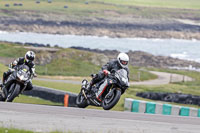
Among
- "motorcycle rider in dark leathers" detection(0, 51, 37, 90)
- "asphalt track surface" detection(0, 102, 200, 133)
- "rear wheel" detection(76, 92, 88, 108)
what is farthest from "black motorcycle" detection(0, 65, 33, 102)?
"asphalt track surface" detection(0, 102, 200, 133)

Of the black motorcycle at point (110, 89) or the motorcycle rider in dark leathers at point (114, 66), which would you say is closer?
the black motorcycle at point (110, 89)

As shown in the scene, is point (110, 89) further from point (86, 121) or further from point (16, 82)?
point (86, 121)

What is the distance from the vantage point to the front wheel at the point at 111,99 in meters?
14.1

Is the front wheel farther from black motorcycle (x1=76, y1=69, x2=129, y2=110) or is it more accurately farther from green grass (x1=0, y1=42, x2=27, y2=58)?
green grass (x1=0, y1=42, x2=27, y2=58)

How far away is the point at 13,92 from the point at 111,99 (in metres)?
3.25

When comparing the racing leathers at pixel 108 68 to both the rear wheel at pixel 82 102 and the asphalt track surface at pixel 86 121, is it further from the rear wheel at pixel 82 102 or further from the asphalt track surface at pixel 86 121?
the asphalt track surface at pixel 86 121

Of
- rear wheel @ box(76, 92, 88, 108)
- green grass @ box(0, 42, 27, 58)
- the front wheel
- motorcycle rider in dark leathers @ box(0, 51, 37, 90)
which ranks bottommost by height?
green grass @ box(0, 42, 27, 58)

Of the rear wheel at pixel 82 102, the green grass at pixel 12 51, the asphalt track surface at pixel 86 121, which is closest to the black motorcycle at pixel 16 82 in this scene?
the rear wheel at pixel 82 102

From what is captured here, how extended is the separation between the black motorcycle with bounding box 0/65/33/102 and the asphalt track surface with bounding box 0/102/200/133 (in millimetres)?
2587

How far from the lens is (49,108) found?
13.3m

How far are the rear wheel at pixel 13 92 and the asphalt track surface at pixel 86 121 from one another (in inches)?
95.0

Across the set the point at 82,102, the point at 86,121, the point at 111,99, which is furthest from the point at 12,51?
the point at 86,121

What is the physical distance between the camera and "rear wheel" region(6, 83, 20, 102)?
1573 centimetres

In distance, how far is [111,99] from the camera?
47.1 feet
